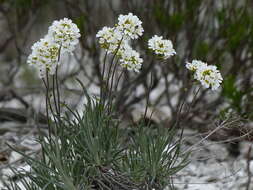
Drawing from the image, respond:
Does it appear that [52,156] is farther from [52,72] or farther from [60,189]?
[52,72]

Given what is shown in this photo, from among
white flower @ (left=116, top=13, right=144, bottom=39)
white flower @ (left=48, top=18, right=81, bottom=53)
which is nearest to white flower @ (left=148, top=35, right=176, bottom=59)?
white flower @ (left=116, top=13, right=144, bottom=39)

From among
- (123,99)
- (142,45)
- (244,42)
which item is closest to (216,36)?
(244,42)

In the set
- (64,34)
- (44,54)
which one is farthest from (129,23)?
(44,54)

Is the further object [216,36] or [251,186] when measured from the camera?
[216,36]

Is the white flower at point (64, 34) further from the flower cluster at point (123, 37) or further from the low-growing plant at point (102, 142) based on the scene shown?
the flower cluster at point (123, 37)

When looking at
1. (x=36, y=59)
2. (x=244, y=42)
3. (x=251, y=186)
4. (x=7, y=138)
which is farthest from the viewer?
(x=244, y=42)

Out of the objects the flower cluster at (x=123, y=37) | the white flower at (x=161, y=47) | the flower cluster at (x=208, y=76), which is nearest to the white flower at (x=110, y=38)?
the flower cluster at (x=123, y=37)
